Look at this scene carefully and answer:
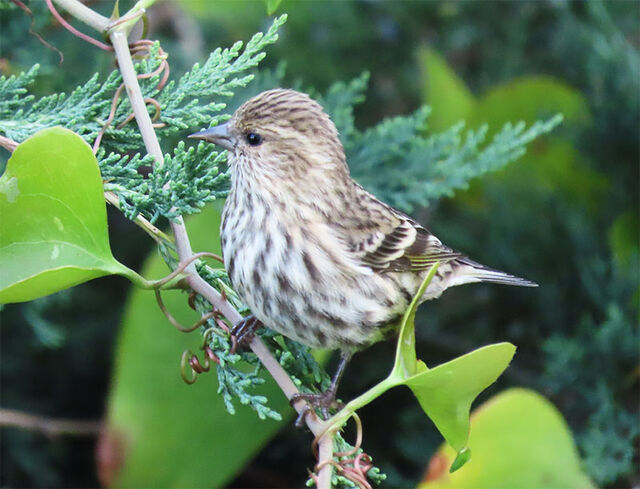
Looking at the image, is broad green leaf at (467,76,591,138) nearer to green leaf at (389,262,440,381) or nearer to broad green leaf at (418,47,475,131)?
broad green leaf at (418,47,475,131)

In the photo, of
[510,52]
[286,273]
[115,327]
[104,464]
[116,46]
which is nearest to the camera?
[116,46]

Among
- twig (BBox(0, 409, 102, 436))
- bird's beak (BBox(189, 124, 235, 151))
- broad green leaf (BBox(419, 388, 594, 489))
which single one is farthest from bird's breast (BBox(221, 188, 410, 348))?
twig (BBox(0, 409, 102, 436))

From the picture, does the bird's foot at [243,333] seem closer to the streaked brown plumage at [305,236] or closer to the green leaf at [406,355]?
the streaked brown plumage at [305,236]

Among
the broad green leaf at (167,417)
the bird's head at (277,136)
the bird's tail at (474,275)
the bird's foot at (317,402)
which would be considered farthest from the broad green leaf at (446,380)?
the bird's tail at (474,275)

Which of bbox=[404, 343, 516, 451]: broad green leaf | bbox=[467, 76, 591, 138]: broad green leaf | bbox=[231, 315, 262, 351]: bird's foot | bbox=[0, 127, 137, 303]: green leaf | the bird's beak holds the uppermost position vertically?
bbox=[0, 127, 137, 303]: green leaf

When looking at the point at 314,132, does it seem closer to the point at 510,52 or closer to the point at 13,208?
the point at 13,208

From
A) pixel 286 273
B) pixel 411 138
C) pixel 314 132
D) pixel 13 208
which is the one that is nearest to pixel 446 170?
pixel 411 138
